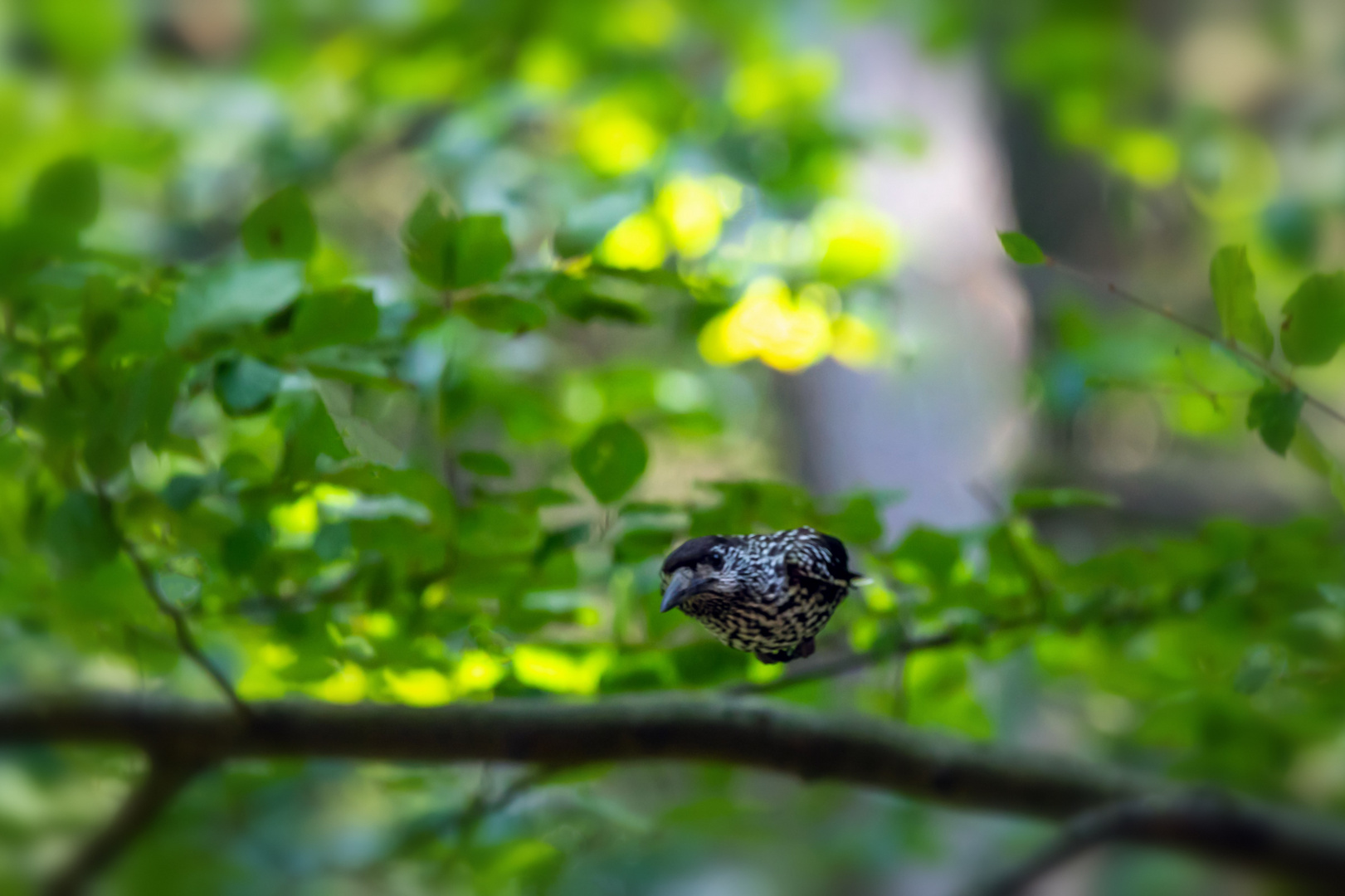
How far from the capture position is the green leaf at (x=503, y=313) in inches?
14.1

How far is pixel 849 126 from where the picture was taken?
36.1 inches

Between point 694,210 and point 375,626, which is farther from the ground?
→ point 694,210

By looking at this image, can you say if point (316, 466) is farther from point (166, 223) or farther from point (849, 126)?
point (166, 223)

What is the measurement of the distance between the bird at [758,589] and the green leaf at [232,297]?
5.3 inches

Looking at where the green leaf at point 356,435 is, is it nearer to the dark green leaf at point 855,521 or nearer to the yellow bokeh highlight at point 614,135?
the dark green leaf at point 855,521

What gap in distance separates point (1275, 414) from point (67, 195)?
40cm

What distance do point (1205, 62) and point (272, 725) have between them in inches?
55.3

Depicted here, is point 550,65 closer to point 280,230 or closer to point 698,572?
point 280,230

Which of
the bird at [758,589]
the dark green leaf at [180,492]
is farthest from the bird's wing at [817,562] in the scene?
the dark green leaf at [180,492]

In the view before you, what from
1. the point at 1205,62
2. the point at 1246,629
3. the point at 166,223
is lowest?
the point at 166,223

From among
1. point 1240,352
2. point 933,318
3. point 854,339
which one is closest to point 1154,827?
point 854,339

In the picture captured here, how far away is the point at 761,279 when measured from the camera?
2.01 ft

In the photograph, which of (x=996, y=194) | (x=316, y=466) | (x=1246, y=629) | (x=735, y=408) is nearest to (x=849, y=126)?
(x=735, y=408)

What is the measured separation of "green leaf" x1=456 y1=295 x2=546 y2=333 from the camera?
36 cm
